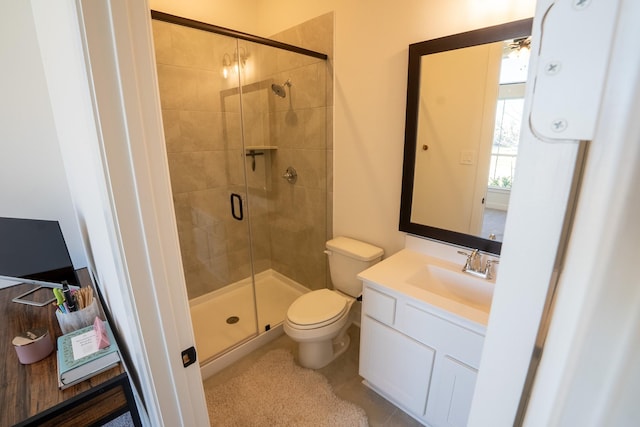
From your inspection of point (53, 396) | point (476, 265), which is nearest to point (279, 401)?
point (53, 396)

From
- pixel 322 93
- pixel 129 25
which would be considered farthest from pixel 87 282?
pixel 322 93

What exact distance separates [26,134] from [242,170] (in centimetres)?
139

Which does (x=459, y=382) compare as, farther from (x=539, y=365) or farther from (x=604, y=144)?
(x=604, y=144)

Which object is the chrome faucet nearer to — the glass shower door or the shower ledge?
the glass shower door

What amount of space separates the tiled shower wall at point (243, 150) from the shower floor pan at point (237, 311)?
10cm

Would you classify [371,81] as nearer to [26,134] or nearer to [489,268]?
[489,268]

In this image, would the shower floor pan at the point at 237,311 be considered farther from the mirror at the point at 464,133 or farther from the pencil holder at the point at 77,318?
the mirror at the point at 464,133

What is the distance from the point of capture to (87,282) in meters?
1.64

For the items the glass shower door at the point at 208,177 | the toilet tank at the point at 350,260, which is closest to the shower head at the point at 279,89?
the glass shower door at the point at 208,177

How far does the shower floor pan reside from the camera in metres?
2.24

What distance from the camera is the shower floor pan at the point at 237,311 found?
7.35 feet

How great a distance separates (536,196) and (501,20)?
154 centimetres

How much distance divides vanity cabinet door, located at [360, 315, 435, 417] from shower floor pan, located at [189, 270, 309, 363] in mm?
948

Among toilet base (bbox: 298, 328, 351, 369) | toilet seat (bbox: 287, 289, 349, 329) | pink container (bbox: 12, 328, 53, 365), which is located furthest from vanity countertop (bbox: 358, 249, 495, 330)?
pink container (bbox: 12, 328, 53, 365)
